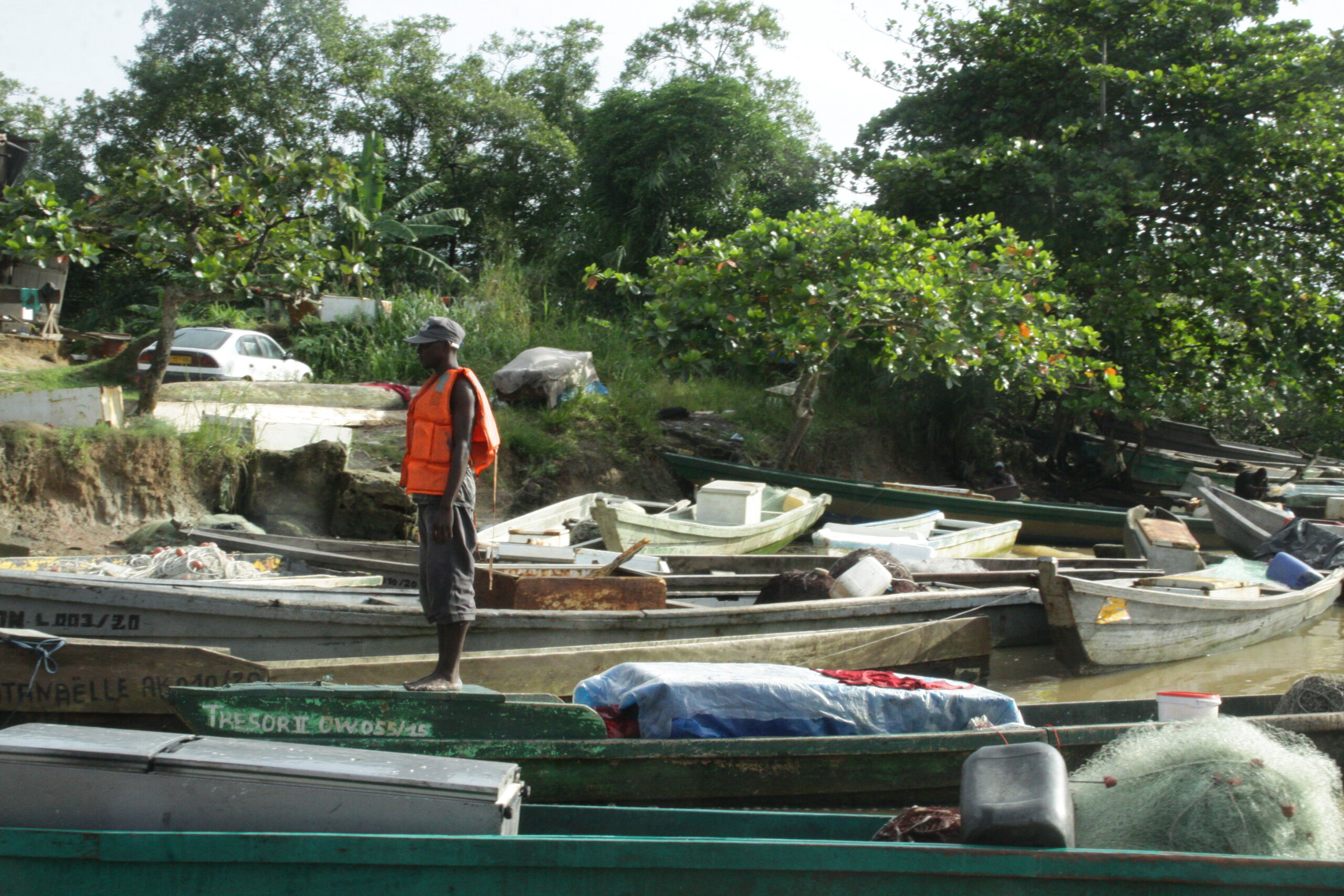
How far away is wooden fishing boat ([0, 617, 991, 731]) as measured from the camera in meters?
4.00

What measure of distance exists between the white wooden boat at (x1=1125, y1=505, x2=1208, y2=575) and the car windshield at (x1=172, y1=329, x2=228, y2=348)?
39.2ft

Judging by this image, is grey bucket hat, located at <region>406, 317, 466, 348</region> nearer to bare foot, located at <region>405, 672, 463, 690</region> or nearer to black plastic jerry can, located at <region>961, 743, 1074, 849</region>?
bare foot, located at <region>405, 672, 463, 690</region>

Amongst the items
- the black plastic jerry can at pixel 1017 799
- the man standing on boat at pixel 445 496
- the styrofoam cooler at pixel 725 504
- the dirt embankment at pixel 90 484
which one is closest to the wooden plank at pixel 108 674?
the man standing on boat at pixel 445 496

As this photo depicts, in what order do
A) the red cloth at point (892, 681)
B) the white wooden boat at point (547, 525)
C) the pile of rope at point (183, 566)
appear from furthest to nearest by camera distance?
the white wooden boat at point (547, 525) → the pile of rope at point (183, 566) → the red cloth at point (892, 681)

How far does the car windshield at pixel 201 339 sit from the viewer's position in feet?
44.0

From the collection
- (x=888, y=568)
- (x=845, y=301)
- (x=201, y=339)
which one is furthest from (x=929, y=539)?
(x=201, y=339)

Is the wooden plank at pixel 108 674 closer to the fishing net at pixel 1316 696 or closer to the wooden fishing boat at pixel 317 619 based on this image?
the wooden fishing boat at pixel 317 619

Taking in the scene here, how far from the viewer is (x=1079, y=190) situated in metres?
15.5

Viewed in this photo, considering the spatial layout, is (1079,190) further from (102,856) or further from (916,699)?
(102,856)

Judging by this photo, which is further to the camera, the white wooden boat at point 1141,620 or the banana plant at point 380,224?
the banana plant at point 380,224

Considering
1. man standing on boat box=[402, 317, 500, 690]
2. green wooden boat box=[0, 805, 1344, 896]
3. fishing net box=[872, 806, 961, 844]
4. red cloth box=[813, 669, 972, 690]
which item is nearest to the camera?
green wooden boat box=[0, 805, 1344, 896]

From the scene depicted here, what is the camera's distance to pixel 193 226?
861 cm

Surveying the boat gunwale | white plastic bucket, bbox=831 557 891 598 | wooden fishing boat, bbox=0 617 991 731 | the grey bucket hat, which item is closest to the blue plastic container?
the boat gunwale

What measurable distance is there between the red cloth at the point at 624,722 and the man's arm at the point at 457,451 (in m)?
1.02
